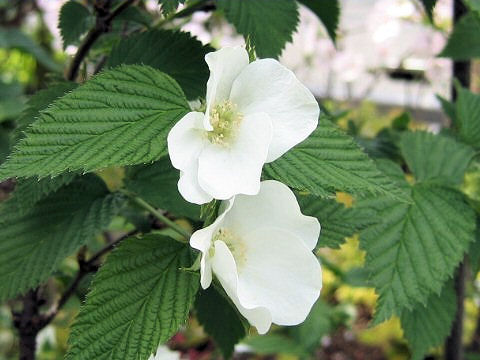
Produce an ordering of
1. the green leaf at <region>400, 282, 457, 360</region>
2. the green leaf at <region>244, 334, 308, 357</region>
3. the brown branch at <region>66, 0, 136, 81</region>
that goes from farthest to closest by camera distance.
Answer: the green leaf at <region>244, 334, 308, 357</region> → the green leaf at <region>400, 282, 457, 360</region> → the brown branch at <region>66, 0, 136, 81</region>

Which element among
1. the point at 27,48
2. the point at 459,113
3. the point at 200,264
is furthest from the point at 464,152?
the point at 27,48

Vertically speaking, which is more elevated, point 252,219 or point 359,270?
point 252,219

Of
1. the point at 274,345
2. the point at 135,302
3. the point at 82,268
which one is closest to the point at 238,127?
the point at 135,302

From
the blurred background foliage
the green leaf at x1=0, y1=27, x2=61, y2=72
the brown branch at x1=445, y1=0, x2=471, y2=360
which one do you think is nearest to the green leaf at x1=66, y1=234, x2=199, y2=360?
the blurred background foliage

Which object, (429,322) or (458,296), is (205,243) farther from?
(458,296)

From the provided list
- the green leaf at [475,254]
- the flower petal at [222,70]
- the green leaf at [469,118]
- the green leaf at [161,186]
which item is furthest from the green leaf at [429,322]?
the flower petal at [222,70]

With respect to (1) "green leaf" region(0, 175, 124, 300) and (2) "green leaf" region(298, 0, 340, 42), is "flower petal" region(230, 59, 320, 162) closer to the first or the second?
(1) "green leaf" region(0, 175, 124, 300)

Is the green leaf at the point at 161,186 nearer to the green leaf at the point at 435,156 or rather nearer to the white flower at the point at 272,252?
the white flower at the point at 272,252

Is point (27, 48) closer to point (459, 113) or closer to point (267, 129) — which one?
point (459, 113)
